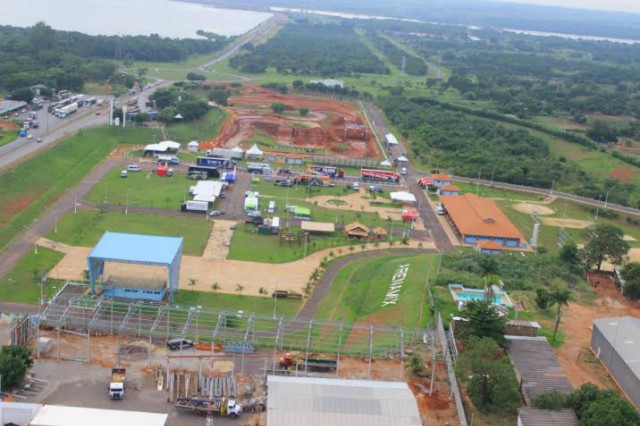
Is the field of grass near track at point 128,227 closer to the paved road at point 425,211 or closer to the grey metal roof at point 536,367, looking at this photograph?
the paved road at point 425,211

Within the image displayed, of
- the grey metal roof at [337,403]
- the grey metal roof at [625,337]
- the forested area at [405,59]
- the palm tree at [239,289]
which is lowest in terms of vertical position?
the palm tree at [239,289]

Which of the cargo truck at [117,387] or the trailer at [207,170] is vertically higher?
the trailer at [207,170]

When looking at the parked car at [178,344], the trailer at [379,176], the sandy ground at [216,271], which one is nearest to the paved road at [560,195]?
the trailer at [379,176]

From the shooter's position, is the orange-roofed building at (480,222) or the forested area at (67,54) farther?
the forested area at (67,54)

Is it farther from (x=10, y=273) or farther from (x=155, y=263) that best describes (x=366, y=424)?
(x=10, y=273)

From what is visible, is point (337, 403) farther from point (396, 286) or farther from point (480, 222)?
point (480, 222)

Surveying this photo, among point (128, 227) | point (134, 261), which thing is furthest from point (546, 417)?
point (128, 227)

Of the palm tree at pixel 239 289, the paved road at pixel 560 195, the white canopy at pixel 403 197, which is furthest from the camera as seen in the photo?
the paved road at pixel 560 195
